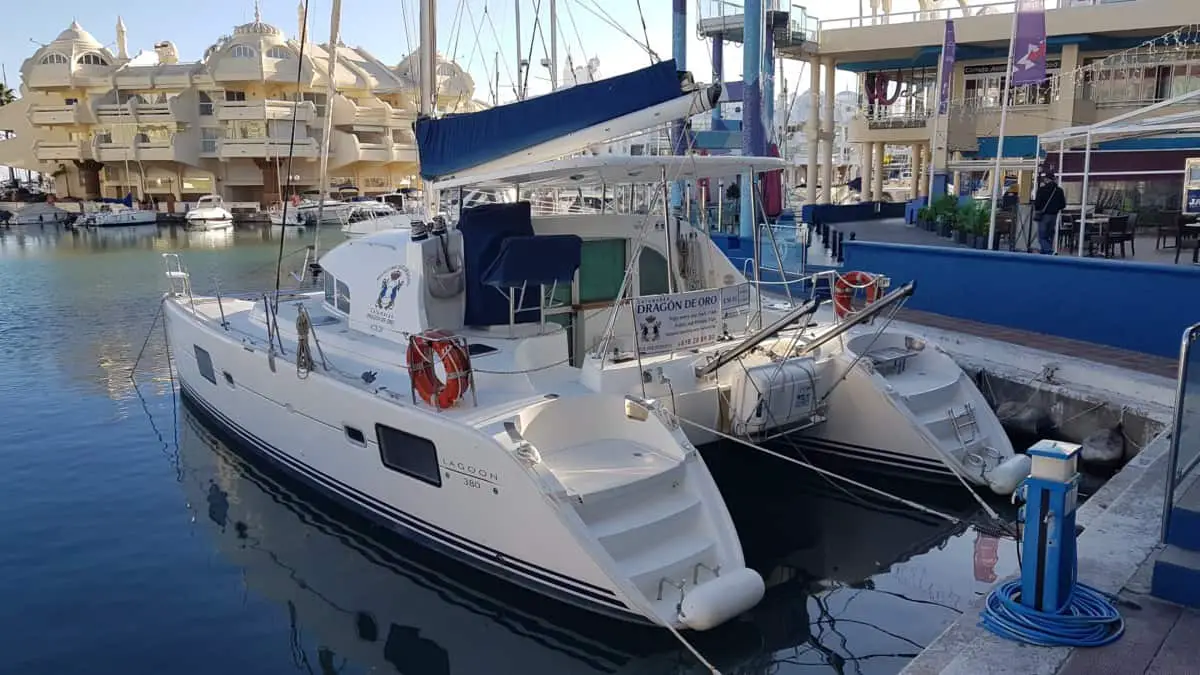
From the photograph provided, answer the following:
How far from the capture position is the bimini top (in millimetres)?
6914

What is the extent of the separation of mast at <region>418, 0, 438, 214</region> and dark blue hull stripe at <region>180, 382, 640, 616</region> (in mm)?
3108

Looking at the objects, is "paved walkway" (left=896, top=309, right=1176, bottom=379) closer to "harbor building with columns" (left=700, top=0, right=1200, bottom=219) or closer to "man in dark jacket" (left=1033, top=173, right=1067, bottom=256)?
"man in dark jacket" (left=1033, top=173, right=1067, bottom=256)

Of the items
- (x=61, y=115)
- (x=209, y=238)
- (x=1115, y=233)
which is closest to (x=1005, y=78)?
(x=1115, y=233)

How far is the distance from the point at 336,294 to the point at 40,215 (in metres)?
56.6

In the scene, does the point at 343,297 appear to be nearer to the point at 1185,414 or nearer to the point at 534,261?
the point at 534,261

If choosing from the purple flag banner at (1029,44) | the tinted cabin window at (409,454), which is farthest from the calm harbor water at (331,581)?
the purple flag banner at (1029,44)

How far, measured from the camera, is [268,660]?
5.91 m

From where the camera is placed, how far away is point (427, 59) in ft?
33.2

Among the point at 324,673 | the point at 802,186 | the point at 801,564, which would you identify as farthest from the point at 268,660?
the point at 802,186

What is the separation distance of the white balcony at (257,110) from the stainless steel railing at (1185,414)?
58.2 m

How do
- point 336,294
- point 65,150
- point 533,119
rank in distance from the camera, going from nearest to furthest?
1. point 533,119
2. point 336,294
3. point 65,150

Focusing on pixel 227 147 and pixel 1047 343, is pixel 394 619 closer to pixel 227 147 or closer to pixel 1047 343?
pixel 1047 343

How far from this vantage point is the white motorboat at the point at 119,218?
51.5 metres

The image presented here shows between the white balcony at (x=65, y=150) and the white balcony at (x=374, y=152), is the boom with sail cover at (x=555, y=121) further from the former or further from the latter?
the white balcony at (x=65, y=150)
